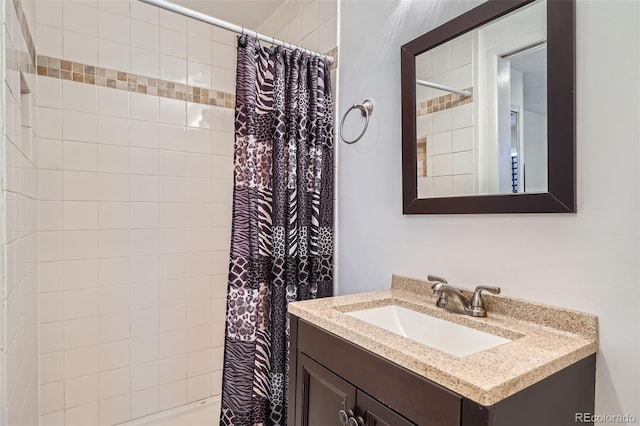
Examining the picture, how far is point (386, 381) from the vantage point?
85cm

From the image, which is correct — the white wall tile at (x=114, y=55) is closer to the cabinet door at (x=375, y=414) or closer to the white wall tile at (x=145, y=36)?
the white wall tile at (x=145, y=36)

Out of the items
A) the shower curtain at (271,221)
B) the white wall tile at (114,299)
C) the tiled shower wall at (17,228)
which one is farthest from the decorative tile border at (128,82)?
the white wall tile at (114,299)

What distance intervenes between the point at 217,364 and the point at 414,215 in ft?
5.99

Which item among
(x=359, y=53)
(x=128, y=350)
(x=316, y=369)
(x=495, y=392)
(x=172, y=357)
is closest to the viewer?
(x=495, y=392)

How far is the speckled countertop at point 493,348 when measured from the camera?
69 cm

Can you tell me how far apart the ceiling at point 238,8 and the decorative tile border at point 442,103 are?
1.40 meters

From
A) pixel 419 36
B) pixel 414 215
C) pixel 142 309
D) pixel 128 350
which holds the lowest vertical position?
pixel 128 350

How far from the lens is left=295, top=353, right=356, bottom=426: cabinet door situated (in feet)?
3.21

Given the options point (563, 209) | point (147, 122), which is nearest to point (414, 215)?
point (563, 209)

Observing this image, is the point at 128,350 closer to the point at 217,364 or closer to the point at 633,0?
the point at 217,364

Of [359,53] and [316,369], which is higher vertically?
[359,53]

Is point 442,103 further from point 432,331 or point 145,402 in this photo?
point 145,402

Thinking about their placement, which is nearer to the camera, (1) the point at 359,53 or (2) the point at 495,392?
(2) the point at 495,392

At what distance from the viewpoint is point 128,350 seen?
216cm
